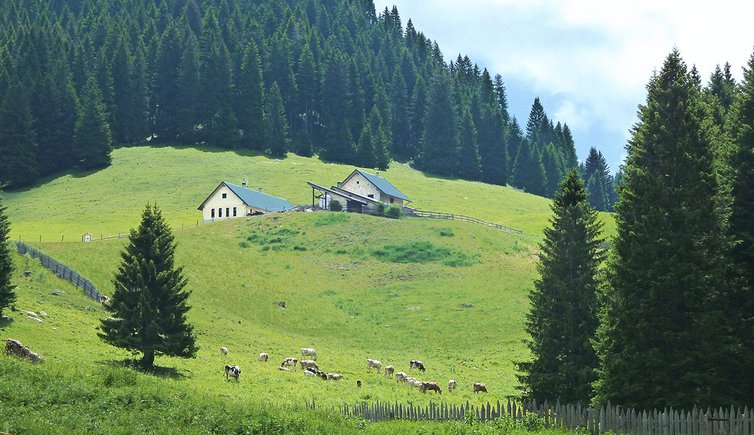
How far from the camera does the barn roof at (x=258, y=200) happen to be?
107 metres

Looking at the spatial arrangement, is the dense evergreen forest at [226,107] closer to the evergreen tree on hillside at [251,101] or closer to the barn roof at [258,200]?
the evergreen tree on hillside at [251,101]

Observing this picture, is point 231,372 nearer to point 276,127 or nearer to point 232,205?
point 232,205

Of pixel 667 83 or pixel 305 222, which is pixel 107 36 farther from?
pixel 667 83

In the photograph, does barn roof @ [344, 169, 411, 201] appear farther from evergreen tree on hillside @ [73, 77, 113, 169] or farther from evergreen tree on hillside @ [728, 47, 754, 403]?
evergreen tree on hillside @ [728, 47, 754, 403]

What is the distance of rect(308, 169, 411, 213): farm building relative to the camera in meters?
109

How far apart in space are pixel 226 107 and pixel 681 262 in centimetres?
12773

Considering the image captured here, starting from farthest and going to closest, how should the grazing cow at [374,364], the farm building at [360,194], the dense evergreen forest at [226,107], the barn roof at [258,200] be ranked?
the dense evergreen forest at [226,107], the farm building at [360,194], the barn roof at [258,200], the grazing cow at [374,364]

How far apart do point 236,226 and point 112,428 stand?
75257 mm

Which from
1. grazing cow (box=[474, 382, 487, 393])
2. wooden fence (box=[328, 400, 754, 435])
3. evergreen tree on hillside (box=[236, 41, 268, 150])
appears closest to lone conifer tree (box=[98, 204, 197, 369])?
grazing cow (box=[474, 382, 487, 393])

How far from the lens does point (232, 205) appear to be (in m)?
107

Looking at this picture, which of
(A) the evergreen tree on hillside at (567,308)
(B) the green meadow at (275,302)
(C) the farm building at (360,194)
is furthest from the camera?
(C) the farm building at (360,194)

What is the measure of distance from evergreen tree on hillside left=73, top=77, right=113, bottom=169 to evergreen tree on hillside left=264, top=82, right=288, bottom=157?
28.0 meters

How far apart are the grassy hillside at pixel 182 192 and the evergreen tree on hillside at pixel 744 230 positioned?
6949 centimetres

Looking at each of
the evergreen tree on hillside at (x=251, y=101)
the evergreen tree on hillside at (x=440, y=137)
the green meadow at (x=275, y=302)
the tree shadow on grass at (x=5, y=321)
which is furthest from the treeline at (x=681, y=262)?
the evergreen tree on hillside at (x=440, y=137)
